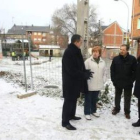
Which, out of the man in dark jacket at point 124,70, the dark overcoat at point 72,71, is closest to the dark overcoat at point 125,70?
the man in dark jacket at point 124,70

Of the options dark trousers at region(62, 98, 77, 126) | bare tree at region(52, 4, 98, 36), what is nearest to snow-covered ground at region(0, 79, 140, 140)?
dark trousers at region(62, 98, 77, 126)

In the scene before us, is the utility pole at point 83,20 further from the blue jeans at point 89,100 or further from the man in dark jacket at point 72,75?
the man in dark jacket at point 72,75

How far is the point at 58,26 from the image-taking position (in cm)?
5328

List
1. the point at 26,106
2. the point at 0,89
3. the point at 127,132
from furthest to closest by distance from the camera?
the point at 0,89
the point at 26,106
the point at 127,132

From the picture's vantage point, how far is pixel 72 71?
3891 mm

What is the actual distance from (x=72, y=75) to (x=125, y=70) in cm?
132

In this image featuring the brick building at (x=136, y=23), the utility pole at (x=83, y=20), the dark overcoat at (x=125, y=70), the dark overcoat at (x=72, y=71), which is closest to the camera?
the dark overcoat at (x=72, y=71)

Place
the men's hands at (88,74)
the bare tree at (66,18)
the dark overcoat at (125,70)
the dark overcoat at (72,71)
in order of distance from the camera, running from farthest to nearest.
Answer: the bare tree at (66,18), the dark overcoat at (125,70), the men's hands at (88,74), the dark overcoat at (72,71)

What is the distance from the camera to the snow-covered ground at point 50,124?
3.88 m

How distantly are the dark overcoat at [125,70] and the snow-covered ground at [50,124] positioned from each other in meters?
0.82

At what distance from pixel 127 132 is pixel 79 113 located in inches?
50.3

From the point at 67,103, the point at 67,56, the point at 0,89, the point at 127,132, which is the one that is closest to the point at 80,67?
the point at 67,56

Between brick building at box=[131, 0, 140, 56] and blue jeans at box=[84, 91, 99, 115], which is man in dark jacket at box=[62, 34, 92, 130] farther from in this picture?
brick building at box=[131, 0, 140, 56]

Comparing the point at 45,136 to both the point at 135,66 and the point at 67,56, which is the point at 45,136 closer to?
the point at 67,56
